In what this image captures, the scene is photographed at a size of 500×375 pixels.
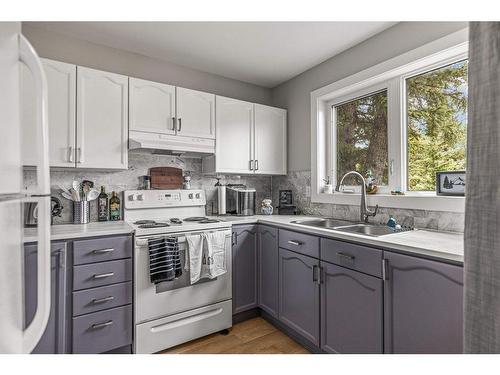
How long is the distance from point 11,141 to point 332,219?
231cm

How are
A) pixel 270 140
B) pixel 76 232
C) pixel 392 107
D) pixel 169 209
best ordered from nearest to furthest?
pixel 76 232
pixel 392 107
pixel 169 209
pixel 270 140

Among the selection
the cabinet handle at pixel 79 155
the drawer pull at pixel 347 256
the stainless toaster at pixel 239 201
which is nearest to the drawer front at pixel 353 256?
the drawer pull at pixel 347 256

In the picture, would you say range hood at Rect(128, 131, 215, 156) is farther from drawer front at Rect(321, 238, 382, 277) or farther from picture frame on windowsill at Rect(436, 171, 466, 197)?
picture frame on windowsill at Rect(436, 171, 466, 197)

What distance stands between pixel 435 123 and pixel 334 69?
1.01 metres

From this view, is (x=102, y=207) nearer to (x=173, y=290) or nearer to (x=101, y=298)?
(x=101, y=298)

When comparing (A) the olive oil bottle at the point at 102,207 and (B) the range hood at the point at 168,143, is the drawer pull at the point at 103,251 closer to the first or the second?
(A) the olive oil bottle at the point at 102,207

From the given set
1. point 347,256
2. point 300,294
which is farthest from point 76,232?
point 347,256

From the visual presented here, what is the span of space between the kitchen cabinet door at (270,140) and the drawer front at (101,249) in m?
1.48

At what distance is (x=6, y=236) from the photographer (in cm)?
59

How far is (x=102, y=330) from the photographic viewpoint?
178 cm

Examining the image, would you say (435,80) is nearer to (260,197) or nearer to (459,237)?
(459,237)

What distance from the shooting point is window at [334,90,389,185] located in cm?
234

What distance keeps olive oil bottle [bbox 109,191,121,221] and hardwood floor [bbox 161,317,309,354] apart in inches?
44.6
